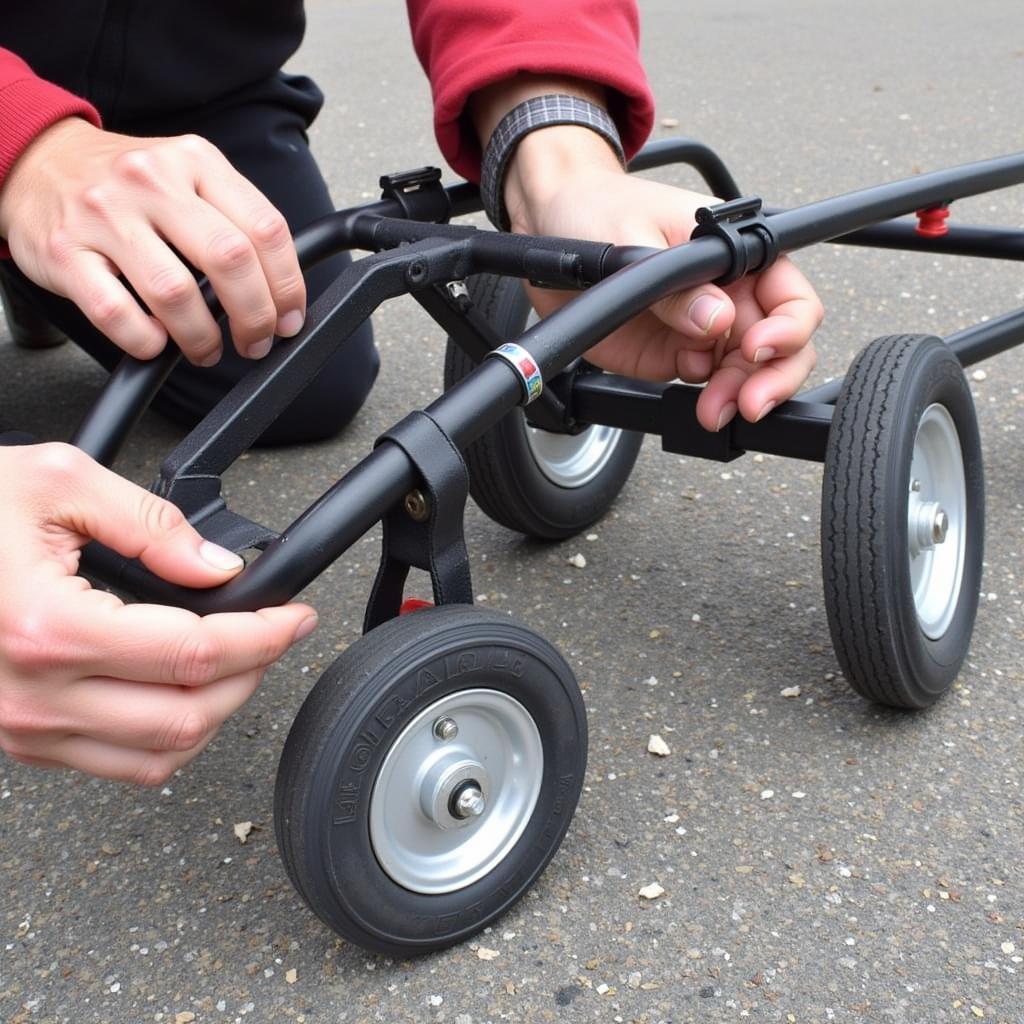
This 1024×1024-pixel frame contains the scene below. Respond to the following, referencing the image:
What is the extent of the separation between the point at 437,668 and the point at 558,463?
2.20 ft

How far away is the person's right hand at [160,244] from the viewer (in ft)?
2.97

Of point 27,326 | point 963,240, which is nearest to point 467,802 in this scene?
point 963,240

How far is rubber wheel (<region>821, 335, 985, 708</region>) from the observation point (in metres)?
1.07

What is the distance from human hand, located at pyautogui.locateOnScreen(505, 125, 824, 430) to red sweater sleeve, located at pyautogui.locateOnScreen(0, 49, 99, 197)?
43 cm

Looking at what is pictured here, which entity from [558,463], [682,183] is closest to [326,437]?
[558,463]

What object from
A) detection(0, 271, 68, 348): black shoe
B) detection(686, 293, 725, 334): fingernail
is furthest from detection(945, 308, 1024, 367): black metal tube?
detection(0, 271, 68, 348): black shoe

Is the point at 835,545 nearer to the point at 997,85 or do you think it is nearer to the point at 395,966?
the point at 395,966

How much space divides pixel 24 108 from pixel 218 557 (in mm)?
462

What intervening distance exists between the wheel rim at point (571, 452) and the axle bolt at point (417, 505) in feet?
1.68

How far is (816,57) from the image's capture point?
3.92m

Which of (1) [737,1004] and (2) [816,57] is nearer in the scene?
(1) [737,1004]

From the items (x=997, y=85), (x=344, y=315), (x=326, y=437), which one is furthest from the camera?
(x=997, y=85)

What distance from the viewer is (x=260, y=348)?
996mm

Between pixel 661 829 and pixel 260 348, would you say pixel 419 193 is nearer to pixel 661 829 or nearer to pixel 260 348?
pixel 260 348
